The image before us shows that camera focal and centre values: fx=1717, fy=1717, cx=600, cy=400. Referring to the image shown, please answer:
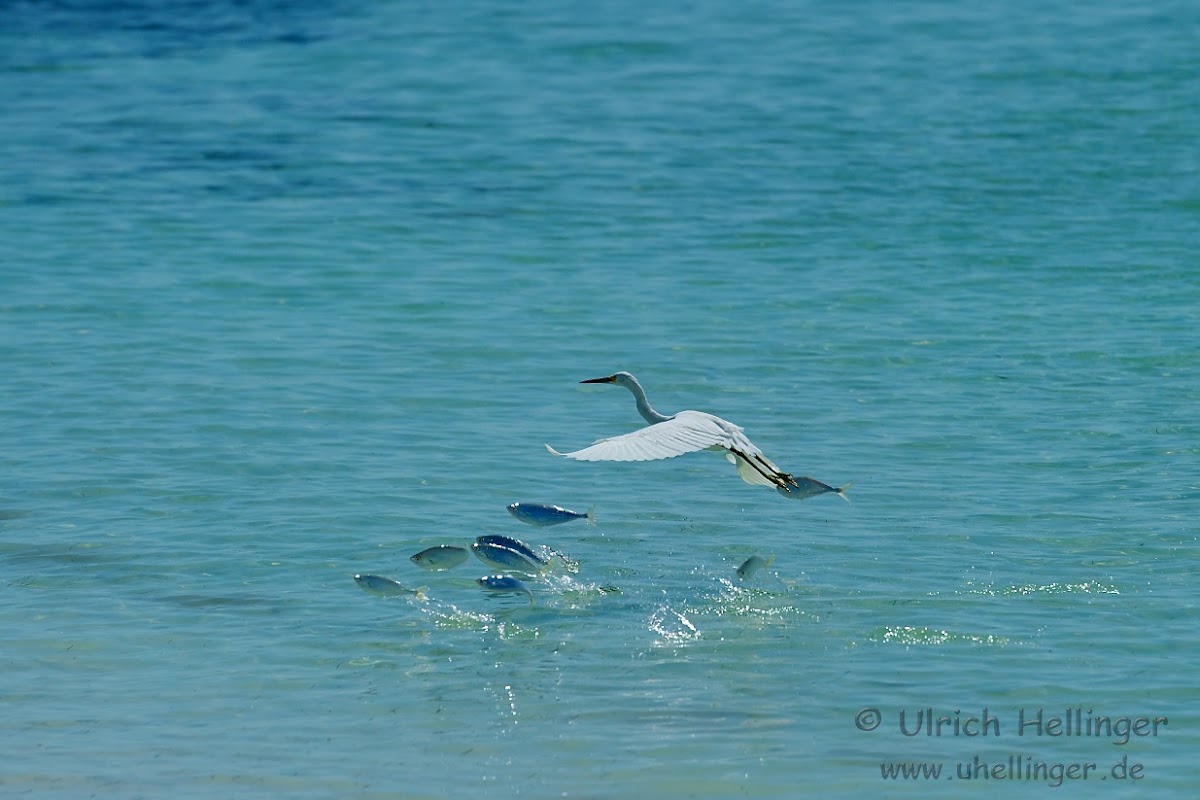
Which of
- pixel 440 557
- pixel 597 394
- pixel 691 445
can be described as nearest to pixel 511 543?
pixel 440 557

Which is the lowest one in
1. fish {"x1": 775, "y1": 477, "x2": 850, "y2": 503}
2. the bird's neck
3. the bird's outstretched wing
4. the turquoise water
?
the turquoise water

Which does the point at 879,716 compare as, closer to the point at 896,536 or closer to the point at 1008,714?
the point at 1008,714

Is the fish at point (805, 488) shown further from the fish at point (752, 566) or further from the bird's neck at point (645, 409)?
the bird's neck at point (645, 409)

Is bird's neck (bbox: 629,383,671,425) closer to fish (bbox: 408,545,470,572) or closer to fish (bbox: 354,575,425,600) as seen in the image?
fish (bbox: 408,545,470,572)

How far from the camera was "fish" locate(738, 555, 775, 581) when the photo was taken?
892 cm

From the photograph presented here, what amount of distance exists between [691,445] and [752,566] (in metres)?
0.74

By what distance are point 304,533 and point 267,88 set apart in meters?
15.5

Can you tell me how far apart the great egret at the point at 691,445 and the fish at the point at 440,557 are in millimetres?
707

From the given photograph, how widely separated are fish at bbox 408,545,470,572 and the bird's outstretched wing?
78 cm

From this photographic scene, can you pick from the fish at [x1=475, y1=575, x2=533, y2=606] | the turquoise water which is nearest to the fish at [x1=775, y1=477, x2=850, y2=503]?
the turquoise water

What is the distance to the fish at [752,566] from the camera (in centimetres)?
892

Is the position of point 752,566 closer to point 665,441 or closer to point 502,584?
point 665,441

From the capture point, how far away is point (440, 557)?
346 inches

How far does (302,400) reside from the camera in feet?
44.3
